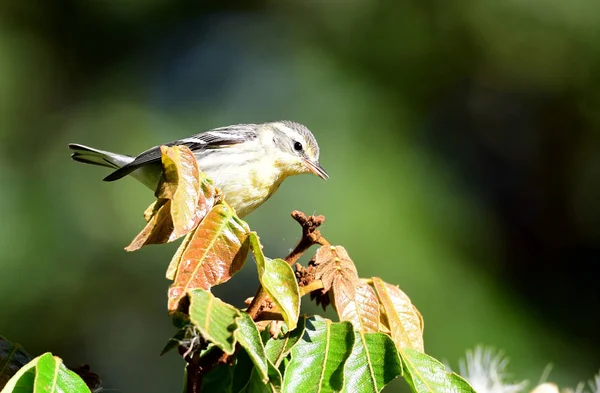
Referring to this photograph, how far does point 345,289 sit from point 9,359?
627 mm

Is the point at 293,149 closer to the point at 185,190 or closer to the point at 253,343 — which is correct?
the point at 185,190

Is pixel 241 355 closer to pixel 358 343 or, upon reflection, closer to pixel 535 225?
pixel 358 343

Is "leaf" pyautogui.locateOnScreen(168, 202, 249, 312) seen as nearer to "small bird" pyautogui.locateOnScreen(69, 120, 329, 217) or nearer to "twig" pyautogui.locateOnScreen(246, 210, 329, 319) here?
"twig" pyautogui.locateOnScreen(246, 210, 329, 319)

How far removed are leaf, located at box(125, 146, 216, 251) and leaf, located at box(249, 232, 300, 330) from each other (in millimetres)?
120

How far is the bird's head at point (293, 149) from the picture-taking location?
3049mm

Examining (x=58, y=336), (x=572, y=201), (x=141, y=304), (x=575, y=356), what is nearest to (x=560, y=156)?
(x=572, y=201)

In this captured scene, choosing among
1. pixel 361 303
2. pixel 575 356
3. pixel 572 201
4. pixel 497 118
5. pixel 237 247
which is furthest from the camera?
pixel 497 118

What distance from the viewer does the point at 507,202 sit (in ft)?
15.2

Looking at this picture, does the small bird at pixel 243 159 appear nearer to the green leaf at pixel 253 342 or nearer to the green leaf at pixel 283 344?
the green leaf at pixel 283 344

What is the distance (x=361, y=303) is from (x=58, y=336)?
→ 340 cm

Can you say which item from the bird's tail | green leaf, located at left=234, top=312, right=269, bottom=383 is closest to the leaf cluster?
green leaf, located at left=234, top=312, right=269, bottom=383

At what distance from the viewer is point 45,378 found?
3.98ft

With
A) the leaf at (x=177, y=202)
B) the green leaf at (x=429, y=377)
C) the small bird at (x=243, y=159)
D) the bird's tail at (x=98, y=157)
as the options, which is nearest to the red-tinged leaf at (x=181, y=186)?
the leaf at (x=177, y=202)

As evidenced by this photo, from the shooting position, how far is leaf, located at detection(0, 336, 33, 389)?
1419 millimetres
